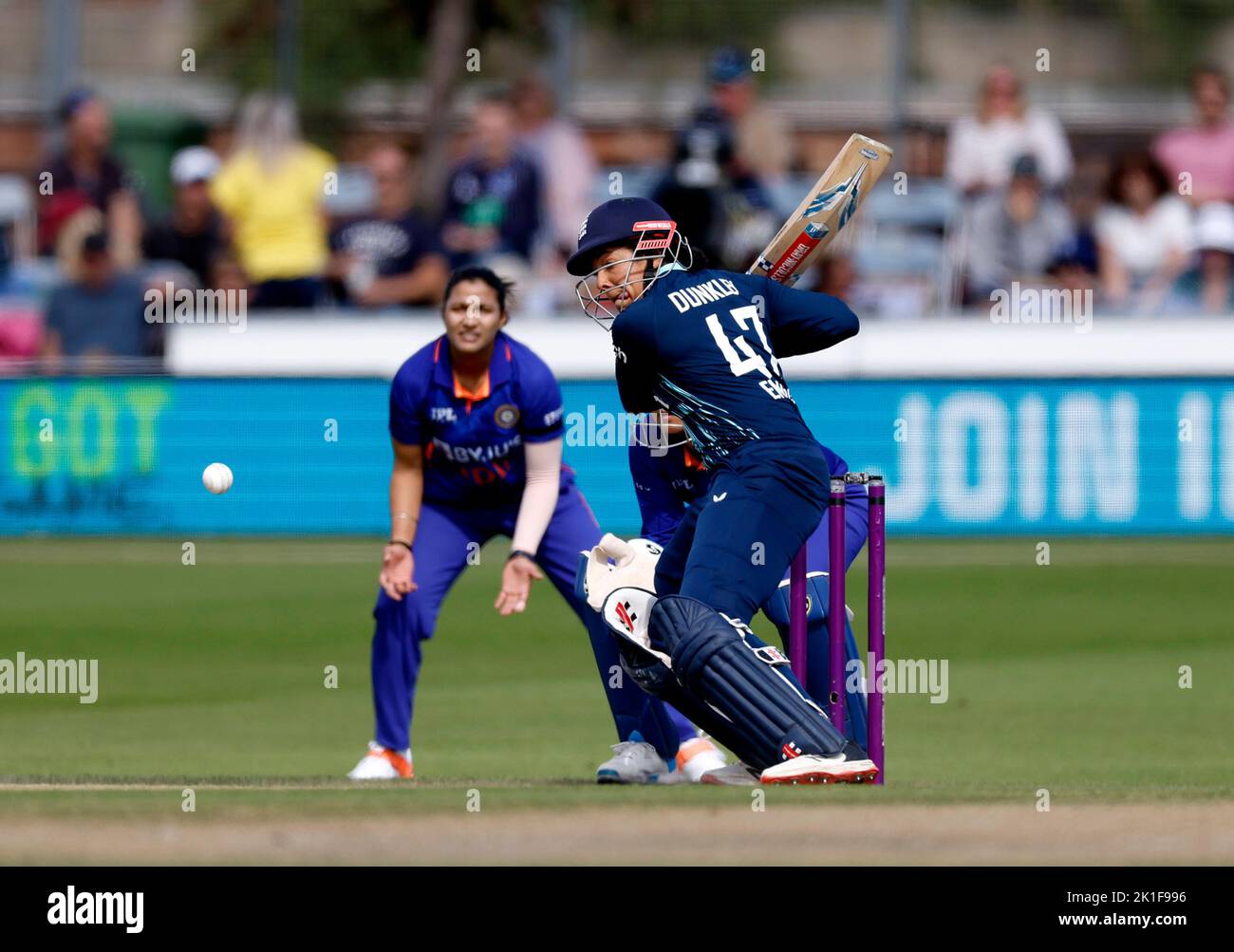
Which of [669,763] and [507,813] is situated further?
[669,763]

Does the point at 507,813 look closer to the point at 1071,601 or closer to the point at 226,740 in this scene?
the point at 226,740

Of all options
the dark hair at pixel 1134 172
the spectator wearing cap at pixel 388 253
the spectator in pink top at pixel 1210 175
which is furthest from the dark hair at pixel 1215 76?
the spectator wearing cap at pixel 388 253

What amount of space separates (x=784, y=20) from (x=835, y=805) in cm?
1579

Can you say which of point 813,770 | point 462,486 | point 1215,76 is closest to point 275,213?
point 1215,76

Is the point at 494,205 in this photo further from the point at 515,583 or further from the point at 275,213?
the point at 515,583

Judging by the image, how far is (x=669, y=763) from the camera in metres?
9.21

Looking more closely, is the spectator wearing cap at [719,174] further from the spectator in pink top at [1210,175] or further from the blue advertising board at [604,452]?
the spectator in pink top at [1210,175]

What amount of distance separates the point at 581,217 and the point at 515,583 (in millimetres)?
10966

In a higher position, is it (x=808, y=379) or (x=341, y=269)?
(x=341, y=269)

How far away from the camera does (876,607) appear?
7734 mm

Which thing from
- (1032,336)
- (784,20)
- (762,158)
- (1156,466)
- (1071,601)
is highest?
(784,20)

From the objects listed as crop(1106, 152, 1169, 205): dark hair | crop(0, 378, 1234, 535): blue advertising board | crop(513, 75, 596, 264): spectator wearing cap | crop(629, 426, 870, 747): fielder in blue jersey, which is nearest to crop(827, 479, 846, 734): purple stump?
crop(629, 426, 870, 747): fielder in blue jersey

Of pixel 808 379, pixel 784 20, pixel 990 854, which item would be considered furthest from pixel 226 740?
pixel 784 20

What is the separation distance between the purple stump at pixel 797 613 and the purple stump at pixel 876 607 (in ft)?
0.76
